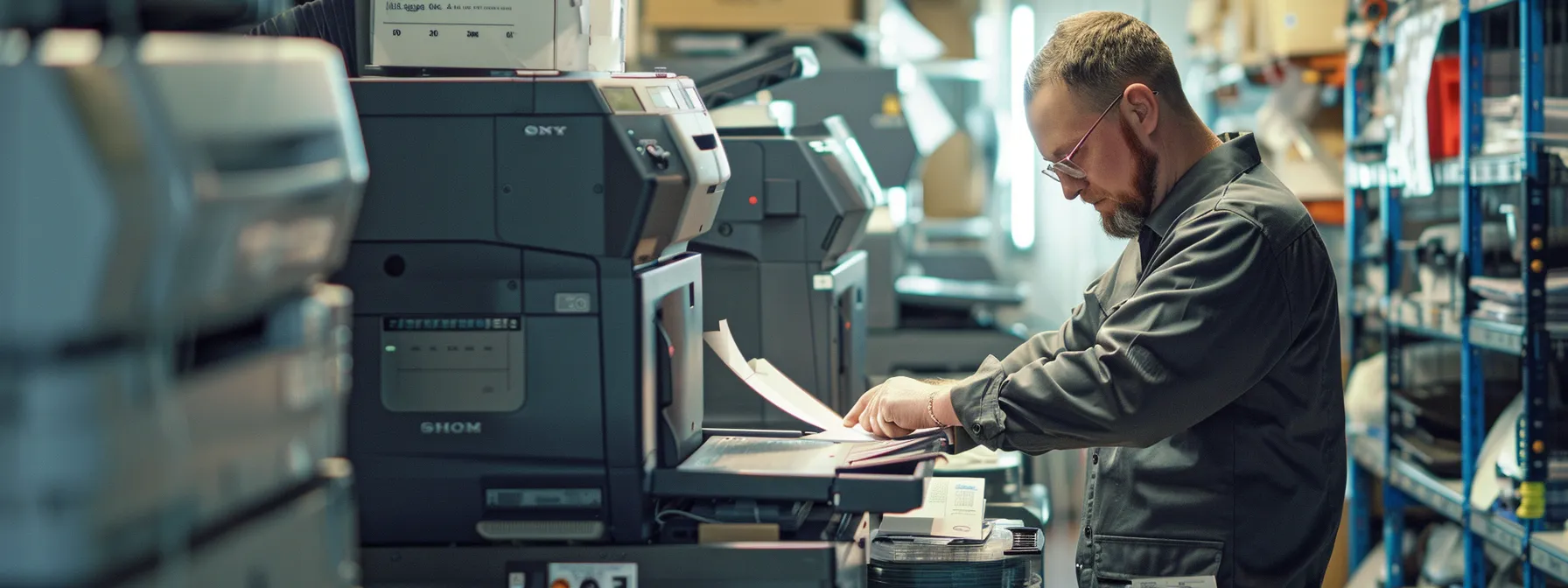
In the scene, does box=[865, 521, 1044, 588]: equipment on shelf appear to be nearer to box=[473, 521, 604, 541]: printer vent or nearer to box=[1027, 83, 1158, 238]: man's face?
box=[473, 521, 604, 541]: printer vent

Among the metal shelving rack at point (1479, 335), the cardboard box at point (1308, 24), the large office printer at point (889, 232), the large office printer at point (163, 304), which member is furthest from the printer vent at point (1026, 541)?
the cardboard box at point (1308, 24)

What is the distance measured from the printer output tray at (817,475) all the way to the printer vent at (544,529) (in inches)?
3.7

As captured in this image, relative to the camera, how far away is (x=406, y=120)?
1890 mm

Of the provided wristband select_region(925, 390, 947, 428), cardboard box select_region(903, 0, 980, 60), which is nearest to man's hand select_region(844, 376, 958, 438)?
wristband select_region(925, 390, 947, 428)

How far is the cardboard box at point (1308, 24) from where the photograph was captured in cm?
480

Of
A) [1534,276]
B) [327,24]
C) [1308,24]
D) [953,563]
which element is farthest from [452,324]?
[1308,24]

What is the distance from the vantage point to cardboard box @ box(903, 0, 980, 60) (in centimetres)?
673

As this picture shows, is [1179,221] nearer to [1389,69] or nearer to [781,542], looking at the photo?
[781,542]

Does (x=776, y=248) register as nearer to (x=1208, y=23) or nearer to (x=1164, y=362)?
(x=1164, y=362)

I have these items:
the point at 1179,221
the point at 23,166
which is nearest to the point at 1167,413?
the point at 1179,221

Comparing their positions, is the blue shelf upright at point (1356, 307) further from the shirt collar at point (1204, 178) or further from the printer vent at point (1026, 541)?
the printer vent at point (1026, 541)

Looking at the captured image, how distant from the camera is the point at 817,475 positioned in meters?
1.87

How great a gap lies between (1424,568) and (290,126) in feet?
12.9

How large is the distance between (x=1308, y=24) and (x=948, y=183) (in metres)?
2.56
